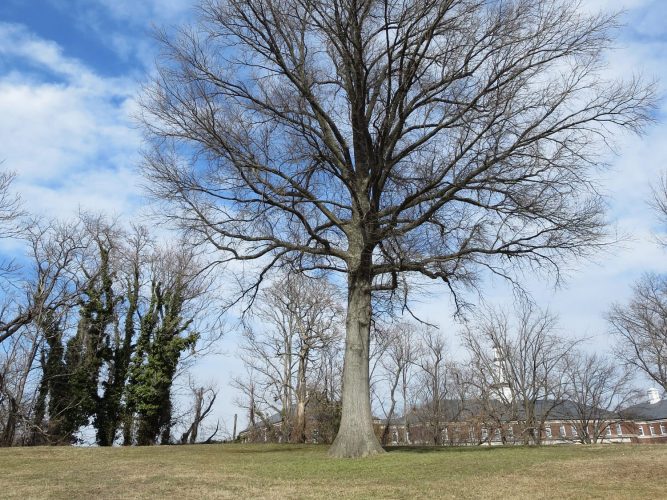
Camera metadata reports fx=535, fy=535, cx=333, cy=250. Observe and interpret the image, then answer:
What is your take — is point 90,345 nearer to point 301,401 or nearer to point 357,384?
point 301,401

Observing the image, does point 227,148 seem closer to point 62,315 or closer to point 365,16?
point 365,16

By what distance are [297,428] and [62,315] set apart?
1405cm

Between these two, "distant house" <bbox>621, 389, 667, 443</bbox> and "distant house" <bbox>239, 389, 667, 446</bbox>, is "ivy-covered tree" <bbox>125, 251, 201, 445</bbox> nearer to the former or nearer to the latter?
"distant house" <bbox>239, 389, 667, 446</bbox>

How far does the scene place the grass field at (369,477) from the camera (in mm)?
6828

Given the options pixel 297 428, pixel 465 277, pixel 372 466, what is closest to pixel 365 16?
pixel 465 277

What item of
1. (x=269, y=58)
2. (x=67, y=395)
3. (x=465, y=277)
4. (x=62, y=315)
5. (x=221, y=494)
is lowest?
(x=221, y=494)

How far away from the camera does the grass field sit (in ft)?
22.4

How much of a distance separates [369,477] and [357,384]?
4389 millimetres

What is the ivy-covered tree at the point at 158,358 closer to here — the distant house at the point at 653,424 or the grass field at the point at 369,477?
the grass field at the point at 369,477

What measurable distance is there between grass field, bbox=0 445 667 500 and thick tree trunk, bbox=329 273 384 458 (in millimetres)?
689

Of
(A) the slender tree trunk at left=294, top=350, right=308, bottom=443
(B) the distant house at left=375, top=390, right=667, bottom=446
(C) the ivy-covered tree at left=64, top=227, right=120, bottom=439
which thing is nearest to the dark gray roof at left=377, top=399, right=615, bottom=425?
(B) the distant house at left=375, top=390, right=667, bottom=446

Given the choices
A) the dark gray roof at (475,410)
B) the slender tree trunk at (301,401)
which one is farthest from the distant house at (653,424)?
the slender tree trunk at (301,401)

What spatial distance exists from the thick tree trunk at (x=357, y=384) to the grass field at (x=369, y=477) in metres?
0.69

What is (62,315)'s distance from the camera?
26.4m
